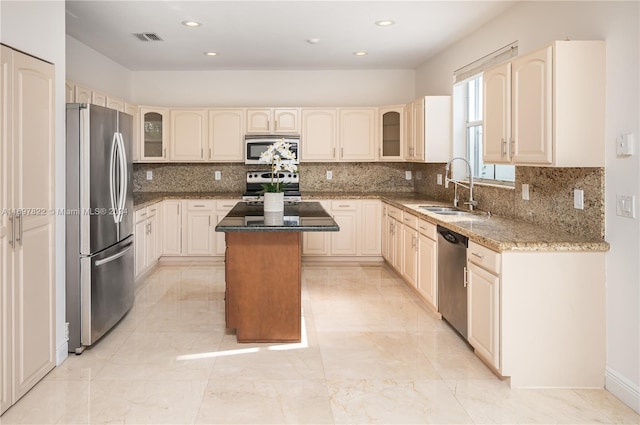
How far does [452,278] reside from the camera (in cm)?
410

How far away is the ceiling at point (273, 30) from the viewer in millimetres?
4445

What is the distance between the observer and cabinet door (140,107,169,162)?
7039 mm

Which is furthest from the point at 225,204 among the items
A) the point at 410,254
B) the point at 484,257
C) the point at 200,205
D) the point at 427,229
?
the point at 484,257

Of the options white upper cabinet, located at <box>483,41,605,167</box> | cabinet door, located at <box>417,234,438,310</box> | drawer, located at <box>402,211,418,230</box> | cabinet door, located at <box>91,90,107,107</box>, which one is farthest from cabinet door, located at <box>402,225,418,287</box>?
cabinet door, located at <box>91,90,107,107</box>

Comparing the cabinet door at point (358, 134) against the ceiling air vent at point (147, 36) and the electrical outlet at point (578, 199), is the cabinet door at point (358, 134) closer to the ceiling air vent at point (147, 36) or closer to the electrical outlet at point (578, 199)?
the ceiling air vent at point (147, 36)

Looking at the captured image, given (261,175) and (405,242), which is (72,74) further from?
(405,242)

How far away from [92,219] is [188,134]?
11.5 feet

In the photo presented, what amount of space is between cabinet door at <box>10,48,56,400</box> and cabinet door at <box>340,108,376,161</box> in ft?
14.1

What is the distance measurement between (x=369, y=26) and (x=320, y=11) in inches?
27.4

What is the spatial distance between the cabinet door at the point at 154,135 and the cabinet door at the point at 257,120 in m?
1.07

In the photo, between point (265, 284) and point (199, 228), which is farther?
point (199, 228)

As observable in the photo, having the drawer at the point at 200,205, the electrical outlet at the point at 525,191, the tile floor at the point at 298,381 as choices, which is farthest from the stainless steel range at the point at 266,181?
the electrical outlet at the point at 525,191

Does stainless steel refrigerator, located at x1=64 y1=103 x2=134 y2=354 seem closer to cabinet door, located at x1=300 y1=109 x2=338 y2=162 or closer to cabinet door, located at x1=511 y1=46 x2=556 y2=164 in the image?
cabinet door, located at x1=511 y1=46 x2=556 y2=164

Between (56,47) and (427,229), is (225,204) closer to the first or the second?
(427,229)
